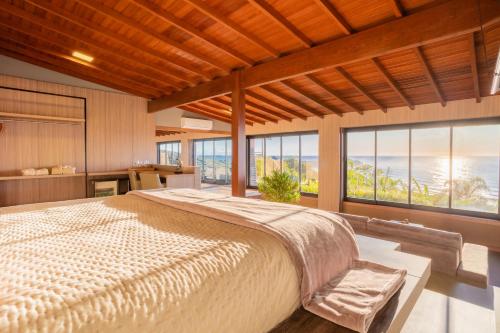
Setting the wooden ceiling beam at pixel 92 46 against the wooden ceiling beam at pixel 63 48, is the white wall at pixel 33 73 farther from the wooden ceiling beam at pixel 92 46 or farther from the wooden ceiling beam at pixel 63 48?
the wooden ceiling beam at pixel 92 46

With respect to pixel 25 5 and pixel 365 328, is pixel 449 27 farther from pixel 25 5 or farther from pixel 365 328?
pixel 25 5

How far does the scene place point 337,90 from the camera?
525 cm

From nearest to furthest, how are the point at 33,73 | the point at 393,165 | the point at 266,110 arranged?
the point at 33,73 < the point at 393,165 < the point at 266,110

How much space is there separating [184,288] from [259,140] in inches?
339

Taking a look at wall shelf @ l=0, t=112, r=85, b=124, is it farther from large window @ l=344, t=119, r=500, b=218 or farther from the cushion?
the cushion

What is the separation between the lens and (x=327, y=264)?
129 centimetres

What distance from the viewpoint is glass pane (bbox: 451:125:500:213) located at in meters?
4.96

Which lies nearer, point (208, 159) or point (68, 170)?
point (68, 170)

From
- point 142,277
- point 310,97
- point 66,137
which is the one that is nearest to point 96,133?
point 66,137

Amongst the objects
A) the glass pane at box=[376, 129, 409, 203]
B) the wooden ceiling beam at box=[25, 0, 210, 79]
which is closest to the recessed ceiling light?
the wooden ceiling beam at box=[25, 0, 210, 79]

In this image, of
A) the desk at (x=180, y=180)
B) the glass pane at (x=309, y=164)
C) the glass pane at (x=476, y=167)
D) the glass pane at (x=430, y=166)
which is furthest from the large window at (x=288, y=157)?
the desk at (x=180, y=180)

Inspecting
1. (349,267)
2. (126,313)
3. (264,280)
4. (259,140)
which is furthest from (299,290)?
(259,140)

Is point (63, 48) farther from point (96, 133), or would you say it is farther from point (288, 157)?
point (288, 157)

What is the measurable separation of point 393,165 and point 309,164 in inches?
92.5
